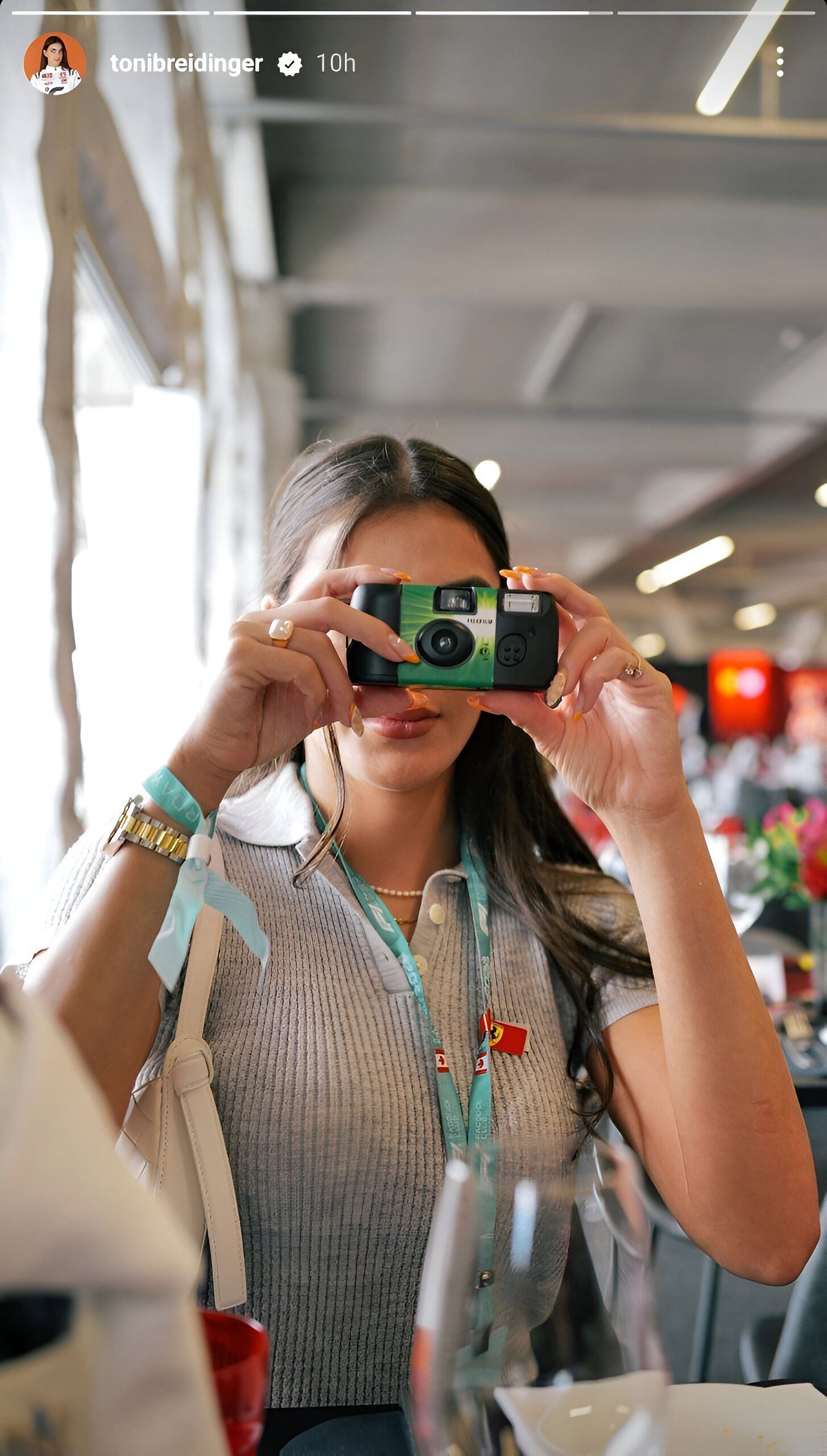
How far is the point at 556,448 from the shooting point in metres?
8.45

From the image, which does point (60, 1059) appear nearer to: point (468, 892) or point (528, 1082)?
point (528, 1082)

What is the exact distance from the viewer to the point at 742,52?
194cm

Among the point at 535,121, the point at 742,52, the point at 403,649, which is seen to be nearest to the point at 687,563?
the point at 535,121

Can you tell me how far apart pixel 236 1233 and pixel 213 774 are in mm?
370

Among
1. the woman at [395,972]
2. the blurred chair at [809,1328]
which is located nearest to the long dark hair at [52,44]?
the woman at [395,972]

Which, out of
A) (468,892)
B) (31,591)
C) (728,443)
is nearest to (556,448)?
(728,443)

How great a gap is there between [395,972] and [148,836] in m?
0.33

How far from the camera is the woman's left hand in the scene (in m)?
0.95

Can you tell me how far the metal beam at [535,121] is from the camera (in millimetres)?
2977

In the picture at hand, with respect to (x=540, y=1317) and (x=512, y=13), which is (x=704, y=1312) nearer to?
(x=540, y=1317)

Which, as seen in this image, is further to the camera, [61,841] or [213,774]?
[61,841]

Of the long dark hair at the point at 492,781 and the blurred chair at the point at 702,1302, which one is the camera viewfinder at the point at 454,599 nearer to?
the long dark hair at the point at 492,781

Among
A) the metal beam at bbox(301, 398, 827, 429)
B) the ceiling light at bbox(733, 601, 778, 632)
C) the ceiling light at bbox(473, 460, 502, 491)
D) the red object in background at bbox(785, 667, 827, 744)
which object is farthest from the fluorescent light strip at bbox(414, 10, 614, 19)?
the ceiling light at bbox(733, 601, 778, 632)

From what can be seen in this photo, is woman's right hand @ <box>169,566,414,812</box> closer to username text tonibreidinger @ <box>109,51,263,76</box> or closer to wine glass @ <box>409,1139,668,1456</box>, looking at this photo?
wine glass @ <box>409,1139,668,1456</box>
